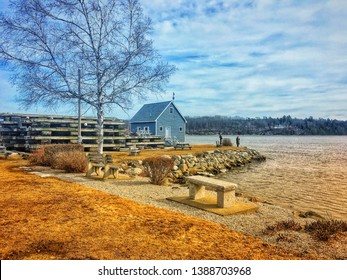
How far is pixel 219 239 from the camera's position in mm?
5566

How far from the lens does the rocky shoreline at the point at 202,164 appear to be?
744 inches

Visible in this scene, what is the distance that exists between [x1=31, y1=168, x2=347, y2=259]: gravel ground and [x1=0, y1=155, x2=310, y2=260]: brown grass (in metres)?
0.41

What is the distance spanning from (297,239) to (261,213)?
6.96 ft

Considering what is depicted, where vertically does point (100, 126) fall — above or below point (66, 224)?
above

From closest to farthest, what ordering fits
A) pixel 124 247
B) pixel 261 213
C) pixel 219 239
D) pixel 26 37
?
pixel 124 247, pixel 219 239, pixel 261 213, pixel 26 37

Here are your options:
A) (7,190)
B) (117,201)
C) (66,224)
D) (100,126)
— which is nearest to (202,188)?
(117,201)

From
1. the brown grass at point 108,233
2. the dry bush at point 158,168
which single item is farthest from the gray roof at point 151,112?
the brown grass at point 108,233

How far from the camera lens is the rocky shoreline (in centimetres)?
1889

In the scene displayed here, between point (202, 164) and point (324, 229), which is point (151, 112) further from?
point (324, 229)

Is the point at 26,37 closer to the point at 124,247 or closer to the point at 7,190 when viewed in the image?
the point at 7,190

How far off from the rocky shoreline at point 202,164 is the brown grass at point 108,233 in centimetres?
747

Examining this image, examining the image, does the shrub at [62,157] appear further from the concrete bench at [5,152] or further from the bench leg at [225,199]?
the bench leg at [225,199]

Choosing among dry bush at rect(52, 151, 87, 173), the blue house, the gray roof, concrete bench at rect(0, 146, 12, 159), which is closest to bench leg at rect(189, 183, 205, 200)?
dry bush at rect(52, 151, 87, 173)

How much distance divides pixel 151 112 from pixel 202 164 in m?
22.1
